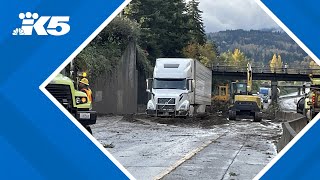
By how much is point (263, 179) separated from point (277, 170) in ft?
0.35

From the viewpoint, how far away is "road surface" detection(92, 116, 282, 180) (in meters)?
6.65

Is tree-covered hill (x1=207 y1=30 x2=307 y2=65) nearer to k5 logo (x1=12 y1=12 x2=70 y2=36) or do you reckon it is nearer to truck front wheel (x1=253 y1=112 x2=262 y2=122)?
k5 logo (x1=12 y1=12 x2=70 y2=36)

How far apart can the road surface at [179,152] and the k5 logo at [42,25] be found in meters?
3.05

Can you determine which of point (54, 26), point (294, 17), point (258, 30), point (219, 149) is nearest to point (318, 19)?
point (294, 17)

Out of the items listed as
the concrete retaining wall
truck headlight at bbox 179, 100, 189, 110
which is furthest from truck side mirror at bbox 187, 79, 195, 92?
the concrete retaining wall

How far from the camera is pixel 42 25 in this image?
301 cm

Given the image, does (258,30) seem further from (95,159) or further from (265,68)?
(95,159)

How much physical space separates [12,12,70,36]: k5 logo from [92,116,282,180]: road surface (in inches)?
120

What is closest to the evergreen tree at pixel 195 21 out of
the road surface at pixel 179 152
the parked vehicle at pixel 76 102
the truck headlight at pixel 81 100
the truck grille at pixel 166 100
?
the parked vehicle at pixel 76 102

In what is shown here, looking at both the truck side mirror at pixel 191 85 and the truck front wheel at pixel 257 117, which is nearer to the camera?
the truck side mirror at pixel 191 85

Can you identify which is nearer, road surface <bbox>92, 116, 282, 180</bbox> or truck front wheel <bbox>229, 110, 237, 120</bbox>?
road surface <bbox>92, 116, 282, 180</bbox>

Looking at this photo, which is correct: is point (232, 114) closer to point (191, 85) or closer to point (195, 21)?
point (191, 85)

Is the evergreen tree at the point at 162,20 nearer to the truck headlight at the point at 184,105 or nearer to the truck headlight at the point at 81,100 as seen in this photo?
the truck headlight at the point at 81,100

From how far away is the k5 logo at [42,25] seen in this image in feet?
9.77
